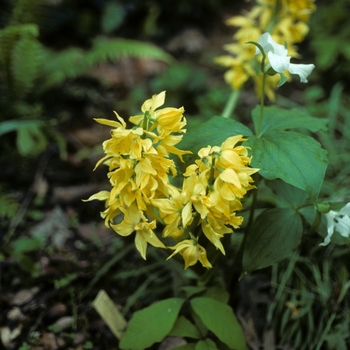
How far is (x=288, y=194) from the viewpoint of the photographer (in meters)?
1.45

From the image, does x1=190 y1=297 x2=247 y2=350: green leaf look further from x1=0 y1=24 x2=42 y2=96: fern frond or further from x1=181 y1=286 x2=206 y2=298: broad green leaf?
Answer: x1=0 y1=24 x2=42 y2=96: fern frond

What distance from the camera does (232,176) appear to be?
3.60 ft

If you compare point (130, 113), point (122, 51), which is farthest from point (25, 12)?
point (130, 113)

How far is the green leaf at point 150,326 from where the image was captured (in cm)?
134

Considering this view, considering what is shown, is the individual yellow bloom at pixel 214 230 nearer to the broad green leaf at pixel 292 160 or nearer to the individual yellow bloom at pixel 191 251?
the individual yellow bloom at pixel 191 251

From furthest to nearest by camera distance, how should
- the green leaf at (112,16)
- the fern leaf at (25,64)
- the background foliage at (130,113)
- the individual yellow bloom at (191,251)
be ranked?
the green leaf at (112,16), the fern leaf at (25,64), the background foliage at (130,113), the individual yellow bloom at (191,251)

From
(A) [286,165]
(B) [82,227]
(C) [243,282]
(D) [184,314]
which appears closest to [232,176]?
(A) [286,165]

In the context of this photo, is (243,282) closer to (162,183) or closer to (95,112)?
(162,183)

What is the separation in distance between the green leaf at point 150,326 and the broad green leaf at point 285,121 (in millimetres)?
694

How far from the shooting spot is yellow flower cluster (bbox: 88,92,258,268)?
114cm

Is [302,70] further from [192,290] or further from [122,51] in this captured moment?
[122,51]

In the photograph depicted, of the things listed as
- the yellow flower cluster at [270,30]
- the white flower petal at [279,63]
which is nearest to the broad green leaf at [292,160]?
the white flower petal at [279,63]

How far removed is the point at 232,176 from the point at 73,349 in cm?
105

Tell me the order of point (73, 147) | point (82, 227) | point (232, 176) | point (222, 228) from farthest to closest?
point (73, 147) < point (82, 227) < point (222, 228) < point (232, 176)
